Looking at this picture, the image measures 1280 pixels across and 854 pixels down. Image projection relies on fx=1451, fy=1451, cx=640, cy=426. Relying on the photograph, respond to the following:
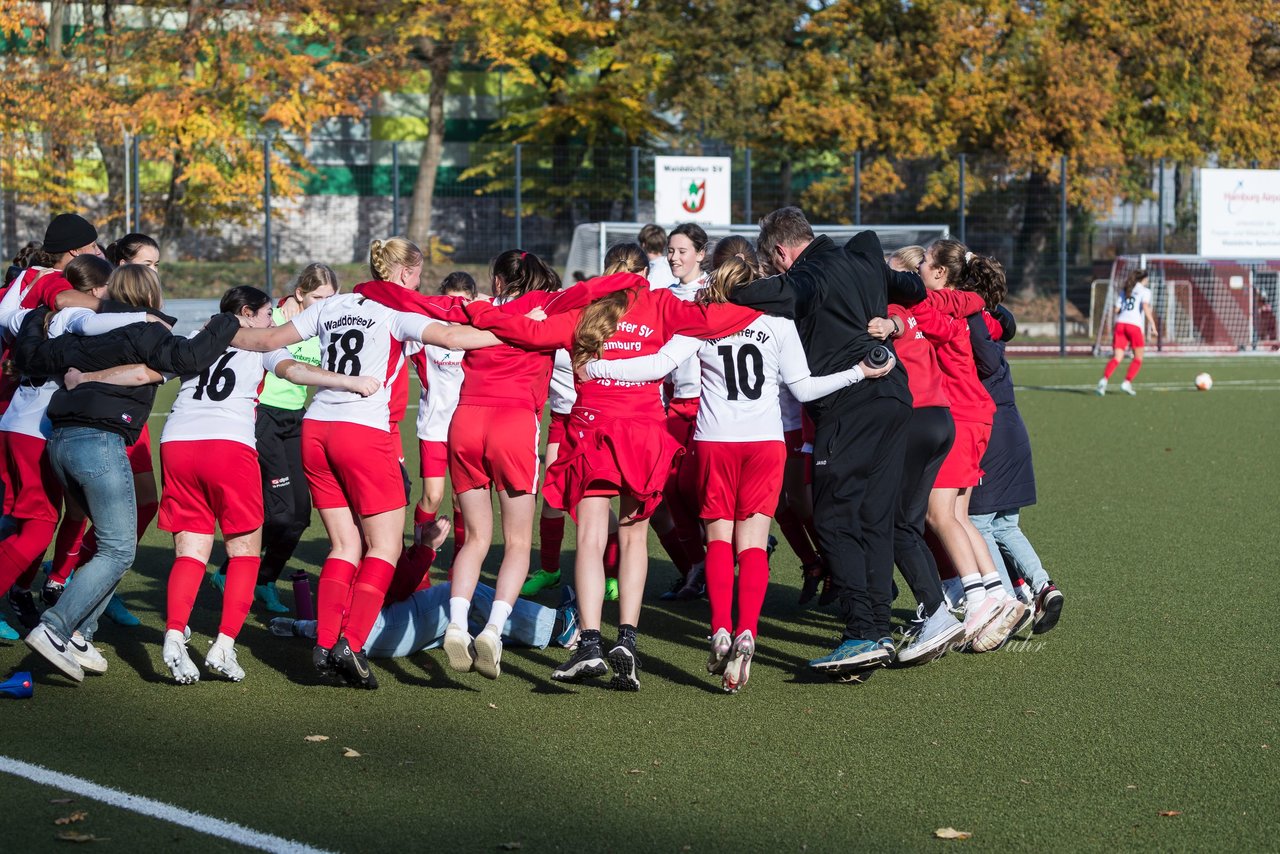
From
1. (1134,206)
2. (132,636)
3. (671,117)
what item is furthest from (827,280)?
(671,117)

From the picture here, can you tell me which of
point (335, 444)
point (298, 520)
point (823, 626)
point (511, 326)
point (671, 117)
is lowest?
point (823, 626)

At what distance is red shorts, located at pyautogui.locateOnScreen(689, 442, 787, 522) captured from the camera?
6332mm

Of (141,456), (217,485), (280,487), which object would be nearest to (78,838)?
(217,485)

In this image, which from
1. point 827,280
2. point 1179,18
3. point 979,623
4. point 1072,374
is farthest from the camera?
point 1179,18

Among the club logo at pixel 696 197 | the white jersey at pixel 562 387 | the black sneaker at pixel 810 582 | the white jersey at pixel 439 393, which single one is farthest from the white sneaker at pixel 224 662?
the club logo at pixel 696 197

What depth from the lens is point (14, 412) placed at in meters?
6.97

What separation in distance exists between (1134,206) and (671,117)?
13.3 meters

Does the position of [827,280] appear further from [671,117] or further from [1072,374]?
[671,117]

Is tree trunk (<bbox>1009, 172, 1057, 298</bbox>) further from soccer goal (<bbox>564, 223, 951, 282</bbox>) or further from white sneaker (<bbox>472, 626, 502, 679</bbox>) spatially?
white sneaker (<bbox>472, 626, 502, 679</bbox>)

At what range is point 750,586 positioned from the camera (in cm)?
632

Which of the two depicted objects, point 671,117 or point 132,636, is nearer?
point 132,636

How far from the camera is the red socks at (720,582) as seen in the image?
6320 millimetres

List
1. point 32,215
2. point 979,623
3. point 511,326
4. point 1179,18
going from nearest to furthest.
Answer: point 511,326 → point 979,623 → point 32,215 → point 1179,18

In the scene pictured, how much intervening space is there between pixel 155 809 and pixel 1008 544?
4590mm
